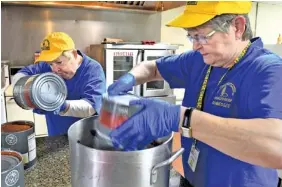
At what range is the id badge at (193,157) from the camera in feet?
2.91

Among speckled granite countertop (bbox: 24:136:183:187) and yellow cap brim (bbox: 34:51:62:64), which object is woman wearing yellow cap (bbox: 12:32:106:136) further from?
speckled granite countertop (bbox: 24:136:183:187)

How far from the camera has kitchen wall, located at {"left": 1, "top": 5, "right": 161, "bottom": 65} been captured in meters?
2.99

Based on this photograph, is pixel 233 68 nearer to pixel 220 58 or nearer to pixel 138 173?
pixel 220 58

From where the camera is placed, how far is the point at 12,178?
61 centimetres

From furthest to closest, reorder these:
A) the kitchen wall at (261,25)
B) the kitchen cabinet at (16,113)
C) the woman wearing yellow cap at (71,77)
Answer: the kitchen wall at (261,25)
the kitchen cabinet at (16,113)
the woman wearing yellow cap at (71,77)

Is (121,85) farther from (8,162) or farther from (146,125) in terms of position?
(8,162)

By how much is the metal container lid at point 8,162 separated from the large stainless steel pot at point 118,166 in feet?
0.51

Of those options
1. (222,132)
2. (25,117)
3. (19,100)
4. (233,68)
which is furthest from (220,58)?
(25,117)

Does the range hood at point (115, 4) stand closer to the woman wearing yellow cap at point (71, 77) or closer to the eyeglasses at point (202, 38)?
the woman wearing yellow cap at point (71, 77)

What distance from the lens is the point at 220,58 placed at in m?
0.85

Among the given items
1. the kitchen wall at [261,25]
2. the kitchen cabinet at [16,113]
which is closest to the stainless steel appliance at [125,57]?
the kitchen wall at [261,25]

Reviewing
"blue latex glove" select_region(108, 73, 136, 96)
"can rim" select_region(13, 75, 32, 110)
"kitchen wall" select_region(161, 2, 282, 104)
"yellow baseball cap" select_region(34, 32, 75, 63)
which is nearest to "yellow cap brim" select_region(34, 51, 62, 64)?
"yellow baseball cap" select_region(34, 32, 75, 63)

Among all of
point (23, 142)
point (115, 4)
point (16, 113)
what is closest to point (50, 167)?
point (23, 142)

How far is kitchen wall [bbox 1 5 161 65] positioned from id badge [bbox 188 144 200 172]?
2.65 metres
